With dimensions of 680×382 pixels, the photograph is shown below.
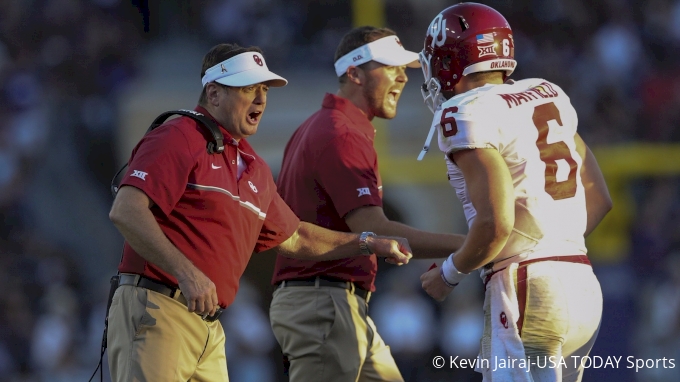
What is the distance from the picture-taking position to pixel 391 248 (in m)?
4.79

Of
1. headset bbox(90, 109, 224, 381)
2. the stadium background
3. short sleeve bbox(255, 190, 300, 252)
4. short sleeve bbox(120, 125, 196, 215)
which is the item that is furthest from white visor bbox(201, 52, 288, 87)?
the stadium background

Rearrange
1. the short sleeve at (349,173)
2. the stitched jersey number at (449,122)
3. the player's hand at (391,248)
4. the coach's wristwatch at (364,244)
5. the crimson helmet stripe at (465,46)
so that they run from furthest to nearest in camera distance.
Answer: the short sleeve at (349,173) < the coach's wristwatch at (364,244) < the player's hand at (391,248) < the crimson helmet stripe at (465,46) < the stitched jersey number at (449,122)

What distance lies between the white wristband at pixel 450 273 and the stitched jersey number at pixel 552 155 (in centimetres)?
52

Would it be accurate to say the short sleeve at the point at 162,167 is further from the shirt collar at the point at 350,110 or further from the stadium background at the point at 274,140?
the stadium background at the point at 274,140

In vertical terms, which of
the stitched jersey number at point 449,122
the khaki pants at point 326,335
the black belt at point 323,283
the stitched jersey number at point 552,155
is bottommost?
the khaki pants at point 326,335

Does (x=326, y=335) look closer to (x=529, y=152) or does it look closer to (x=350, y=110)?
(x=350, y=110)

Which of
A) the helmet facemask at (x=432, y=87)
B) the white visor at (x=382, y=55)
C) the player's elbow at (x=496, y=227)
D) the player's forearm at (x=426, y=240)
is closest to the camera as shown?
the player's elbow at (x=496, y=227)

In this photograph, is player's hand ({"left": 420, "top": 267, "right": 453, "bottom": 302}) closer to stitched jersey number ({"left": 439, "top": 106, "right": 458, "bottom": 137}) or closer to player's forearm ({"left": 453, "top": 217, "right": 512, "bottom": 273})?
player's forearm ({"left": 453, "top": 217, "right": 512, "bottom": 273})

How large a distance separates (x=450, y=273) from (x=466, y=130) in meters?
0.66

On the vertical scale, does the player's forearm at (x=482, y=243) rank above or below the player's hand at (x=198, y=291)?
above

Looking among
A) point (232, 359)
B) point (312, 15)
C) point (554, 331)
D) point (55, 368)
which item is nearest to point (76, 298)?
point (55, 368)

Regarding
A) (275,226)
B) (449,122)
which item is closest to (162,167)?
(275,226)

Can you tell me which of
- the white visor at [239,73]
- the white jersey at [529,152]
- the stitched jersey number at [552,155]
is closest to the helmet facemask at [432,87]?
the white jersey at [529,152]

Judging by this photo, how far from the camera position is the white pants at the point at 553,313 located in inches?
154
